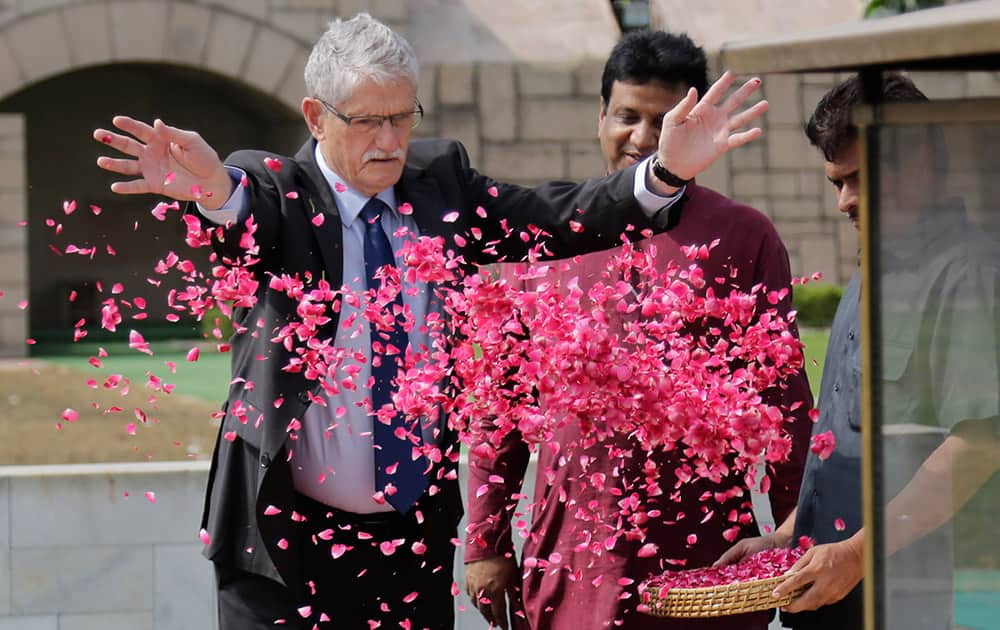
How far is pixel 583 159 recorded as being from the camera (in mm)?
16344

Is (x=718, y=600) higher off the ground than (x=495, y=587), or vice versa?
(x=718, y=600)

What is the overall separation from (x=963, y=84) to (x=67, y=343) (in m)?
15.3

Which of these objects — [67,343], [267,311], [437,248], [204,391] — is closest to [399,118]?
[437,248]

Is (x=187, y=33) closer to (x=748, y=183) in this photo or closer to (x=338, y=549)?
(x=748, y=183)

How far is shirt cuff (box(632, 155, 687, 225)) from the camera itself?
282 centimetres

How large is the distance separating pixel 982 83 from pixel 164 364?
39.3 ft

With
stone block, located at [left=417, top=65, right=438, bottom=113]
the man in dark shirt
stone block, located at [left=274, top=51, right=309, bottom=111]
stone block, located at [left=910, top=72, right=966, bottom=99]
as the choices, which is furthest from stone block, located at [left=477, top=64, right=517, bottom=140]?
the man in dark shirt

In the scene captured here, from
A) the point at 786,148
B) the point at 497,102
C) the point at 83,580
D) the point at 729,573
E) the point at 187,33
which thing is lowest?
the point at 83,580

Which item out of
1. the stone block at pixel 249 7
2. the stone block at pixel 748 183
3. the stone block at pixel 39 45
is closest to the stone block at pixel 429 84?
the stone block at pixel 249 7

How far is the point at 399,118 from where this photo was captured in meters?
2.80

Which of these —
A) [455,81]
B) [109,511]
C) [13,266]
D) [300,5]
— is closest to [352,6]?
[300,5]

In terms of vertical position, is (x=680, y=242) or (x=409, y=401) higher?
(x=680, y=242)

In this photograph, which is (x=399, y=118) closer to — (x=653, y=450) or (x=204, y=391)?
(x=653, y=450)

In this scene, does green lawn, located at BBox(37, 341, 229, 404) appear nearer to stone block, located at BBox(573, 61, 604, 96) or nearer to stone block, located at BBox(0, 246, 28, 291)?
stone block, located at BBox(0, 246, 28, 291)
